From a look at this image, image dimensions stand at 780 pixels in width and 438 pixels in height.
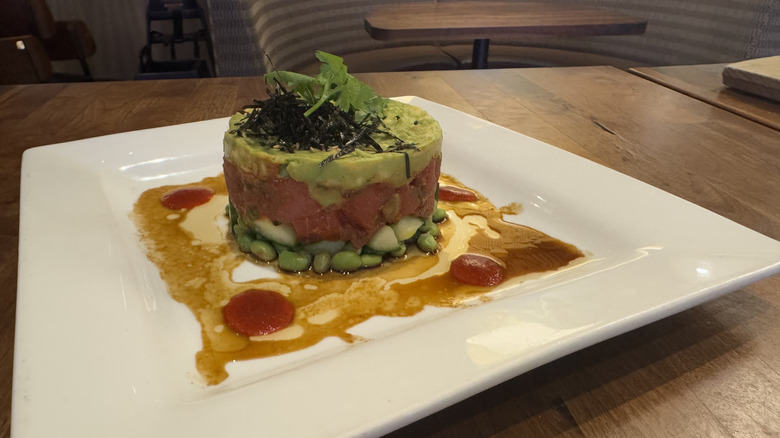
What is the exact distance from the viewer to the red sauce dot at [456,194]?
84.7 inches

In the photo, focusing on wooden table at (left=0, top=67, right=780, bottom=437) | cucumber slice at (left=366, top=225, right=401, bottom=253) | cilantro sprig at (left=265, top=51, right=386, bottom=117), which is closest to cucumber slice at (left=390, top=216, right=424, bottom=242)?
cucumber slice at (left=366, top=225, right=401, bottom=253)

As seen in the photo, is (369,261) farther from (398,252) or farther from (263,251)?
(263,251)

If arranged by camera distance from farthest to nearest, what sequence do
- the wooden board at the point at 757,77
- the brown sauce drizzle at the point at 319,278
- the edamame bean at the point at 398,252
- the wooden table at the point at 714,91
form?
the wooden board at the point at 757,77, the wooden table at the point at 714,91, the edamame bean at the point at 398,252, the brown sauce drizzle at the point at 319,278

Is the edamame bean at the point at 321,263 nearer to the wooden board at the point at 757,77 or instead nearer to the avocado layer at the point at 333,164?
the avocado layer at the point at 333,164

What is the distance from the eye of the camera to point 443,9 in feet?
16.2

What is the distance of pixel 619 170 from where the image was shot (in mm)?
2201

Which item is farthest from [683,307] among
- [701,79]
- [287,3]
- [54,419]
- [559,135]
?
[287,3]

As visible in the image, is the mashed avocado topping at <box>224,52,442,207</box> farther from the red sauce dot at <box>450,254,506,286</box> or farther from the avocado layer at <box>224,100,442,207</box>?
the red sauce dot at <box>450,254,506,286</box>

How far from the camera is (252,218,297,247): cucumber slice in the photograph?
175cm

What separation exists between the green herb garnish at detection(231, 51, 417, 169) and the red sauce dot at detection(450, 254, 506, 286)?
1.30 ft

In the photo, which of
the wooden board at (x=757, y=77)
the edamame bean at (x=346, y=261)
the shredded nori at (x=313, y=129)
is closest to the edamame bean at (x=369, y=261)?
the edamame bean at (x=346, y=261)

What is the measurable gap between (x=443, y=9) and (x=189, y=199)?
11.8 ft

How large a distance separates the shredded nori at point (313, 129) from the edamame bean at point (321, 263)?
1.07ft

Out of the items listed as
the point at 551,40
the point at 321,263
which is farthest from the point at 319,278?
the point at 551,40
